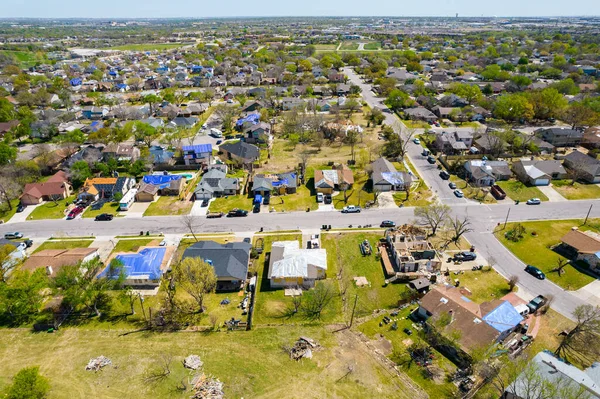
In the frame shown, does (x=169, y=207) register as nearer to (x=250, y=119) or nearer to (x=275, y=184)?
(x=275, y=184)

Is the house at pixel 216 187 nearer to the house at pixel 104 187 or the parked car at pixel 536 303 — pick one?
the house at pixel 104 187

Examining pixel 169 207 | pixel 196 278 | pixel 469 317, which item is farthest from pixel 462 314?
pixel 169 207

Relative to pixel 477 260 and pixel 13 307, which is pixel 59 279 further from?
pixel 477 260

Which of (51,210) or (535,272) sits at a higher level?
(51,210)

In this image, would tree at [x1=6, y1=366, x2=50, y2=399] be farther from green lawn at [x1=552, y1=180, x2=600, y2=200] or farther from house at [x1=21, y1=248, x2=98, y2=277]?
green lawn at [x1=552, y1=180, x2=600, y2=200]

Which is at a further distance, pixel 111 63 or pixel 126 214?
pixel 111 63

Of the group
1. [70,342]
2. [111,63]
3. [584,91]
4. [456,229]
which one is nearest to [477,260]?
[456,229]
